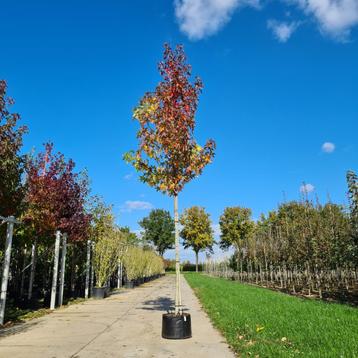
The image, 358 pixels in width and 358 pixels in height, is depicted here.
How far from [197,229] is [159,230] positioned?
19.8m

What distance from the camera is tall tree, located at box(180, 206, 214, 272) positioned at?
67562mm

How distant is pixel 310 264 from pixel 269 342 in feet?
45.0

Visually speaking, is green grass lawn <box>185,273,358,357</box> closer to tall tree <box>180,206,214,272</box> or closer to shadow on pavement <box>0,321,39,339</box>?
shadow on pavement <box>0,321,39,339</box>

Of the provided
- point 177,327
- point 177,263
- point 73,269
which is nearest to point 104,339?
point 177,327

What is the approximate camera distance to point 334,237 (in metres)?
18.7

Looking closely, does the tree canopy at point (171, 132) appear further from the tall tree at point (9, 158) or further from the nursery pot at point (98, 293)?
the nursery pot at point (98, 293)

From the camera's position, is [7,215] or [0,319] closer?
[0,319]

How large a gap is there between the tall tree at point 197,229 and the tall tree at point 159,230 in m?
15.9

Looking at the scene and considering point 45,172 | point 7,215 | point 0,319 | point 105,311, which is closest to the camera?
point 0,319

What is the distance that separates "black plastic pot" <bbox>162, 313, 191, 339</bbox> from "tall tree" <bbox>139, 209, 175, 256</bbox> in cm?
7759

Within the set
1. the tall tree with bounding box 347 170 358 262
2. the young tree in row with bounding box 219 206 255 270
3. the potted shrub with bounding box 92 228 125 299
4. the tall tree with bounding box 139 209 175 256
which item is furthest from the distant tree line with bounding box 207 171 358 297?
the tall tree with bounding box 139 209 175 256

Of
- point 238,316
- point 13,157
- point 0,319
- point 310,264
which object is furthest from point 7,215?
point 310,264

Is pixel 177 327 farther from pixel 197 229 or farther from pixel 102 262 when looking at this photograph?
pixel 197 229

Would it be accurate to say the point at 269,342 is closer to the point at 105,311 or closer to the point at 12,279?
the point at 105,311
